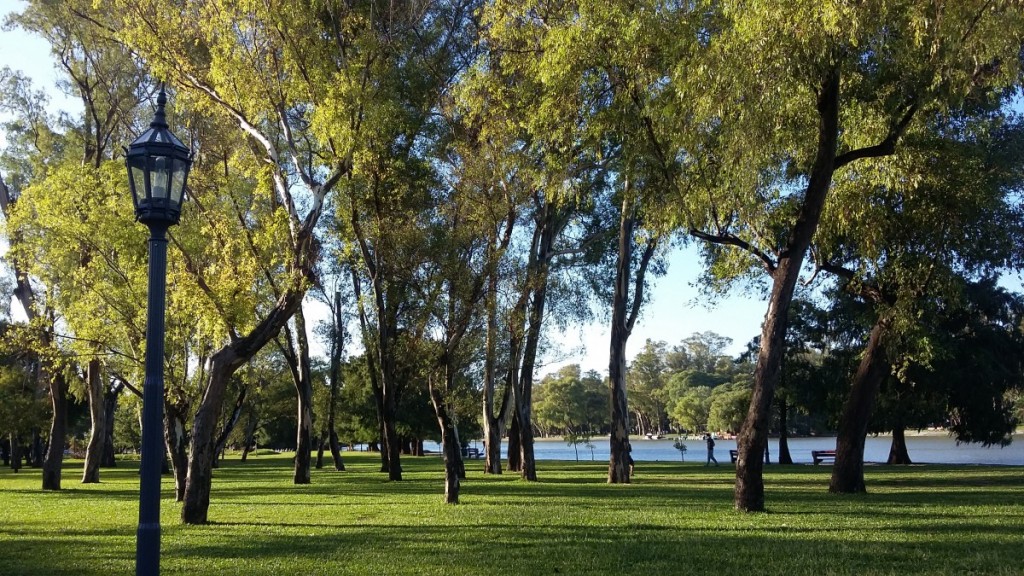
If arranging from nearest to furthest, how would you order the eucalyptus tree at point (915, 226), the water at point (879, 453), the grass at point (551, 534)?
1. the grass at point (551, 534)
2. the eucalyptus tree at point (915, 226)
3. the water at point (879, 453)

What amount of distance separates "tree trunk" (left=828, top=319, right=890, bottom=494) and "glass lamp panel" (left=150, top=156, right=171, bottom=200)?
603 inches

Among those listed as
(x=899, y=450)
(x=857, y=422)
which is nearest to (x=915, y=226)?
(x=857, y=422)

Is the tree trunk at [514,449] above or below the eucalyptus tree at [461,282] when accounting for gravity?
below

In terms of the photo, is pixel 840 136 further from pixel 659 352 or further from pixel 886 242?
pixel 659 352

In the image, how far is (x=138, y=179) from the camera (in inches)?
248

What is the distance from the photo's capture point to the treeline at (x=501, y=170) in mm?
12750

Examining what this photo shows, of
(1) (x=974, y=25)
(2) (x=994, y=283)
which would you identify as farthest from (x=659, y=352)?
(1) (x=974, y=25)

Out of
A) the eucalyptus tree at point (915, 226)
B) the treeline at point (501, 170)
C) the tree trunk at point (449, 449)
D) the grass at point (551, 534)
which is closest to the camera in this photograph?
the grass at point (551, 534)

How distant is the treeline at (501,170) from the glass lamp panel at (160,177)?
7821mm

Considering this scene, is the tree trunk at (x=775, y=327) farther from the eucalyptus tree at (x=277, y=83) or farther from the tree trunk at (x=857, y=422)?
the eucalyptus tree at (x=277, y=83)

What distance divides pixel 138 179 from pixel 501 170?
11974mm

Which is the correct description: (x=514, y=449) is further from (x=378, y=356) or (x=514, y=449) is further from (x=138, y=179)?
(x=138, y=179)

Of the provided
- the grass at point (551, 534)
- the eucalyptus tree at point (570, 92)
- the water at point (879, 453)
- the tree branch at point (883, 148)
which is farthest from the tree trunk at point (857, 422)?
the water at point (879, 453)

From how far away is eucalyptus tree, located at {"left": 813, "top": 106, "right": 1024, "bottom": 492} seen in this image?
1562cm
